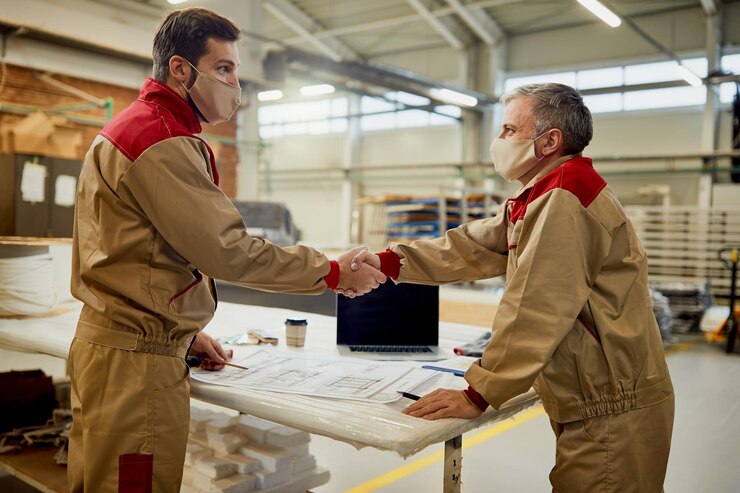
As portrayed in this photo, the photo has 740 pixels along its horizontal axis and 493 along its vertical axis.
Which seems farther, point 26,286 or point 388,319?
point 26,286

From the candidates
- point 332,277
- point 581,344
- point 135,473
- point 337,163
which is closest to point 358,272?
point 332,277

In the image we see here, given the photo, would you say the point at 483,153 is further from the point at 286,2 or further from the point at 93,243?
the point at 93,243

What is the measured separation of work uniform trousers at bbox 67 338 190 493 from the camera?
1823 millimetres

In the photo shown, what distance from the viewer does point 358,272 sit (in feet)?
7.60

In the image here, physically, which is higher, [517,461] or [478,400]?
[478,400]

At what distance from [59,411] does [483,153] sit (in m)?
14.8

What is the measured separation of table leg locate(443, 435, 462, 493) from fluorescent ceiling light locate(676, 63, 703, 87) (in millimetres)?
12021

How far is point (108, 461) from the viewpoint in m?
1.84

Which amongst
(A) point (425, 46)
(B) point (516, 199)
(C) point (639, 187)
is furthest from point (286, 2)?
(B) point (516, 199)

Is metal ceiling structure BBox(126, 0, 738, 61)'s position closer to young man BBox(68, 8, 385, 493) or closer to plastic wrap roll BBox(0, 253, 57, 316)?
plastic wrap roll BBox(0, 253, 57, 316)

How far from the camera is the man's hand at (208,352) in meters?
2.33

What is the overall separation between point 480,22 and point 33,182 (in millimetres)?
13501

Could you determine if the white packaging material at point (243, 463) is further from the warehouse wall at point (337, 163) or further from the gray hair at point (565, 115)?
the warehouse wall at point (337, 163)

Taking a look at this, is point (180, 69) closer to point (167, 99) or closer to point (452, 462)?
point (167, 99)
